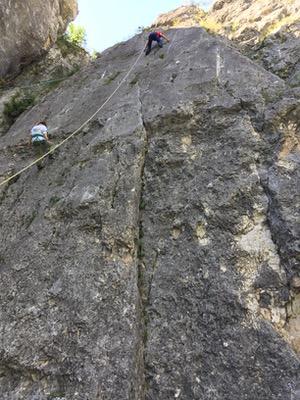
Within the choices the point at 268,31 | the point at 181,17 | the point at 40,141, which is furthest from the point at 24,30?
the point at 268,31

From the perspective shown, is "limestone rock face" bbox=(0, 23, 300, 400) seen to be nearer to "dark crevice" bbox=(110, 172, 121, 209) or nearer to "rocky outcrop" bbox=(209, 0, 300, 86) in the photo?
"dark crevice" bbox=(110, 172, 121, 209)

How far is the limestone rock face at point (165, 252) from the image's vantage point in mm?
4969

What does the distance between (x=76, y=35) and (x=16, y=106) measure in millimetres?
6887

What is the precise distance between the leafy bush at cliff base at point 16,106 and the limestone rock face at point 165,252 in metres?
4.56

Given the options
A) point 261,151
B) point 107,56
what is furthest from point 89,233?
point 107,56

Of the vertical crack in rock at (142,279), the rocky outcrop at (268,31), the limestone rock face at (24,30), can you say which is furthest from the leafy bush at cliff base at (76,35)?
the vertical crack in rock at (142,279)

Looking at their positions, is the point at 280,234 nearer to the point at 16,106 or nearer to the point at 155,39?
the point at 155,39

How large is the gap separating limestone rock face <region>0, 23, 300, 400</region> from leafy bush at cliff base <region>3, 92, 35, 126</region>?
4563 millimetres

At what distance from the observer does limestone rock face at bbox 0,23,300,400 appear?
4.97 metres

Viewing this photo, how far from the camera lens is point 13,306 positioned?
5938 millimetres

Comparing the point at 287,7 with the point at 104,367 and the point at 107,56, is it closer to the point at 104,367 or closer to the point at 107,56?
the point at 107,56

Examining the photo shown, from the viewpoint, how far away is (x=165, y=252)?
6.29 m

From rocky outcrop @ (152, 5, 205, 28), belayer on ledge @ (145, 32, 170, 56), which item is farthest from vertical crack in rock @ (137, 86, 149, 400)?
rocky outcrop @ (152, 5, 205, 28)

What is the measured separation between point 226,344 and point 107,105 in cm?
695
